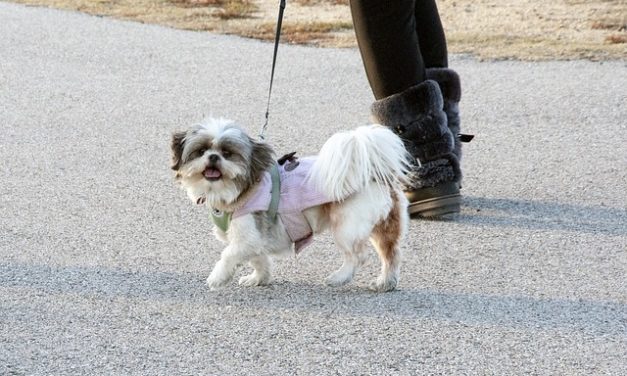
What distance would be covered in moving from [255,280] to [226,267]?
9.4 inches

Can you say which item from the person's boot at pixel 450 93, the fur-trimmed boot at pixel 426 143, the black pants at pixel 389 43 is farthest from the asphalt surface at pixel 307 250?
the black pants at pixel 389 43

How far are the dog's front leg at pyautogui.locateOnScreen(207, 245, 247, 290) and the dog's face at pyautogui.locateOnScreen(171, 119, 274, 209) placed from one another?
189mm

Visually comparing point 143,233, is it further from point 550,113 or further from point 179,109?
point 550,113

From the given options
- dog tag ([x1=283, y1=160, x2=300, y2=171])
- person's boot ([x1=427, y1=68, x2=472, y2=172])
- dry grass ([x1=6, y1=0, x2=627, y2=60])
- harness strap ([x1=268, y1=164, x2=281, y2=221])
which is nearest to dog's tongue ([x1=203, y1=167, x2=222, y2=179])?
harness strap ([x1=268, y1=164, x2=281, y2=221])

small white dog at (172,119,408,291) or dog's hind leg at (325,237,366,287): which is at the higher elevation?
small white dog at (172,119,408,291)

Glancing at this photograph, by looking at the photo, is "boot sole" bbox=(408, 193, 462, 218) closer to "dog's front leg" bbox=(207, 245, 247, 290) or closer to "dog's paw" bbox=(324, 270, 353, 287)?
"dog's paw" bbox=(324, 270, 353, 287)

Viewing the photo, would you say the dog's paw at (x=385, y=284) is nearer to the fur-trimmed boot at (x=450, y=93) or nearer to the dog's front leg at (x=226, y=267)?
the dog's front leg at (x=226, y=267)

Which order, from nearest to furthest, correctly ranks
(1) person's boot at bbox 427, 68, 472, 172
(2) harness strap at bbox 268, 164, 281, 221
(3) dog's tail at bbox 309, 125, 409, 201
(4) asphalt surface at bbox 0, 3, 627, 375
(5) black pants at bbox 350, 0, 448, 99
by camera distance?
1. (4) asphalt surface at bbox 0, 3, 627, 375
2. (3) dog's tail at bbox 309, 125, 409, 201
3. (2) harness strap at bbox 268, 164, 281, 221
4. (5) black pants at bbox 350, 0, 448, 99
5. (1) person's boot at bbox 427, 68, 472, 172

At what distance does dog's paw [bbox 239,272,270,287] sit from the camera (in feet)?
16.9

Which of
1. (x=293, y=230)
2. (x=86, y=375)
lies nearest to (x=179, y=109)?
(x=293, y=230)

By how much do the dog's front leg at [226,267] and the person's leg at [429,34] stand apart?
1.98 m

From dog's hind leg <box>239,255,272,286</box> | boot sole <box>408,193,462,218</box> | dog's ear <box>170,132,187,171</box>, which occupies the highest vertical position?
dog's ear <box>170,132,187,171</box>

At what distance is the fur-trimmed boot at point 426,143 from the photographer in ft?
19.6

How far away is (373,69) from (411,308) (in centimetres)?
154
